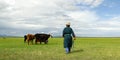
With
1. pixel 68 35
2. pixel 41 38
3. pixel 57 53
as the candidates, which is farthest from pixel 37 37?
pixel 57 53

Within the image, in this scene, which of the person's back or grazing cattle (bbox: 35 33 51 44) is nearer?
the person's back

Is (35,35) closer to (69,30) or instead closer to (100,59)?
(69,30)

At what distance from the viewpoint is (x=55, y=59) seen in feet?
53.9

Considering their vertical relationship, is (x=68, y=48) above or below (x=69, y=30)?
below

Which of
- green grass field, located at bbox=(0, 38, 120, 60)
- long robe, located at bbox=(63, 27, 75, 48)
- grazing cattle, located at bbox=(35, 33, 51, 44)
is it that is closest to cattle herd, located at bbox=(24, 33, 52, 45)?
grazing cattle, located at bbox=(35, 33, 51, 44)

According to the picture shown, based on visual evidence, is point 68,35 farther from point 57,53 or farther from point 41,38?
point 41,38

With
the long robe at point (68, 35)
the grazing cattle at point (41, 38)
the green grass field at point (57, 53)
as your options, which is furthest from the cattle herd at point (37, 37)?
the long robe at point (68, 35)

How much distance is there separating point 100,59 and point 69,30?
5.43 meters

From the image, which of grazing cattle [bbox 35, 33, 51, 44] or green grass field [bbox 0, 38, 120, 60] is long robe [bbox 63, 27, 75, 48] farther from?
grazing cattle [bbox 35, 33, 51, 44]

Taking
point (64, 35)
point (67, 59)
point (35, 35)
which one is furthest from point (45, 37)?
point (67, 59)

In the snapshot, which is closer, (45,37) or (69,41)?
(69,41)

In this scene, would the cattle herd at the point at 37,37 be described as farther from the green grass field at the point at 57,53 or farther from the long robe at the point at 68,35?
the long robe at the point at 68,35

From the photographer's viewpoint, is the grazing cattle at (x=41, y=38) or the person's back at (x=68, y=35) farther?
the grazing cattle at (x=41, y=38)

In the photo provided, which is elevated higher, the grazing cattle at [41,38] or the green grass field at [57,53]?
the grazing cattle at [41,38]
